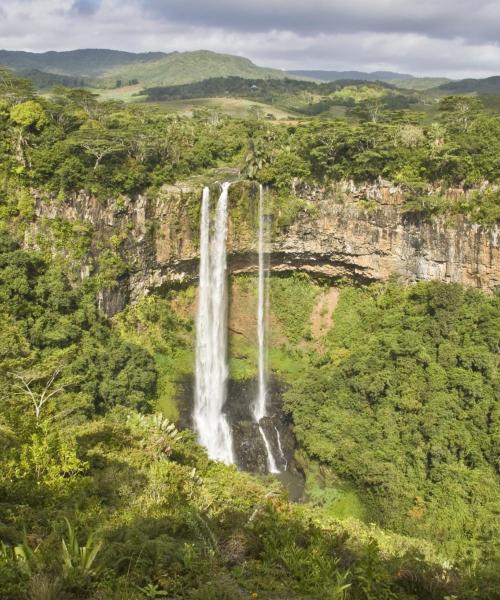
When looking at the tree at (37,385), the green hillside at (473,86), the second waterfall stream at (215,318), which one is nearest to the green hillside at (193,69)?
the green hillside at (473,86)

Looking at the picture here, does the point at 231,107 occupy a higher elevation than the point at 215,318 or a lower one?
higher

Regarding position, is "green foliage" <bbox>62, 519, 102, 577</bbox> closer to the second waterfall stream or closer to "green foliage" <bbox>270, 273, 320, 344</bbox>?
the second waterfall stream

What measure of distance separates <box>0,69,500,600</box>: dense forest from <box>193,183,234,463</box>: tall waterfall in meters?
0.92

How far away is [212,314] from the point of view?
29.6m

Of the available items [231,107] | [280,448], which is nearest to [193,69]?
[231,107]

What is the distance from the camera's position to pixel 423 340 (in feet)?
82.6

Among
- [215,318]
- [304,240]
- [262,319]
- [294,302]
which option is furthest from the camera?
[294,302]

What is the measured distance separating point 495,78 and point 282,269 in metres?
129

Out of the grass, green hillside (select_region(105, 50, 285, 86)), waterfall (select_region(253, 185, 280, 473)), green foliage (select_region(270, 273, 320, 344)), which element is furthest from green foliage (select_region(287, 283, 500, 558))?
green hillside (select_region(105, 50, 285, 86))

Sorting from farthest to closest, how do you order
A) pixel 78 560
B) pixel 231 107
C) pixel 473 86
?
pixel 473 86 → pixel 231 107 → pixel 78 560

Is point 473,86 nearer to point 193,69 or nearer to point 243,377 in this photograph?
point 193,69

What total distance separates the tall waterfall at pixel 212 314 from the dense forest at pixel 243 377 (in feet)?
3.01

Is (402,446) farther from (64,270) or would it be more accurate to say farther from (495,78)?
(495,78)

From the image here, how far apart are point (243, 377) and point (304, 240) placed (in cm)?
873
